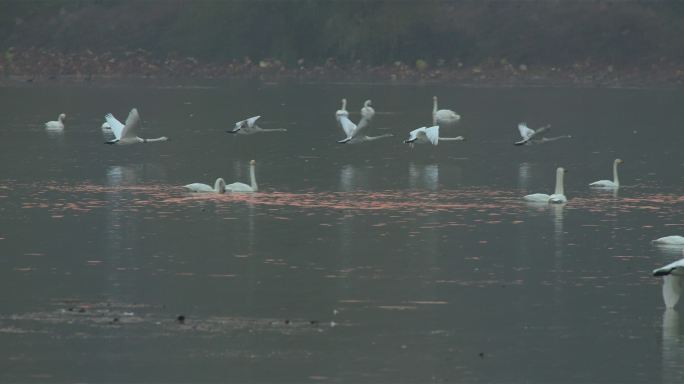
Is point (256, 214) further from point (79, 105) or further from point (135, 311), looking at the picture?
point (79, 105)

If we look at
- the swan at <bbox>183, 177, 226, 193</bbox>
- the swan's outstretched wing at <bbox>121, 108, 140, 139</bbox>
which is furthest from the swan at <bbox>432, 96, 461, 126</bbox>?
the swan at <bbox>183, 177, 226, 193</bbox>

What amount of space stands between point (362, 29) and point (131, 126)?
3565cm

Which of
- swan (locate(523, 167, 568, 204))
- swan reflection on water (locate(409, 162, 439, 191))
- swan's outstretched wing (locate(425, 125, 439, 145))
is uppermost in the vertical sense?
swan's outstretched wing (locate(425, 125, 439, 145))

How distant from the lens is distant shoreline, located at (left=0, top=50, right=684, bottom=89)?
6359cm

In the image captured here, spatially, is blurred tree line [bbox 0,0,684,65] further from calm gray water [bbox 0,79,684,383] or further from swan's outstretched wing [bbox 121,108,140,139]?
swan's outstretched wing [bbox 121,108,140,139]

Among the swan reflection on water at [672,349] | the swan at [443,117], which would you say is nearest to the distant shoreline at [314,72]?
the swan at [443,117]

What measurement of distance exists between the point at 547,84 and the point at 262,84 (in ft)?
33.7

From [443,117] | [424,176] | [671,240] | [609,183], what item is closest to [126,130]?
[424,176]

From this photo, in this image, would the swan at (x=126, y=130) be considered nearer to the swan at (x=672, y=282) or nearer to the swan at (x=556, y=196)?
the swan at (x=556, y=196)

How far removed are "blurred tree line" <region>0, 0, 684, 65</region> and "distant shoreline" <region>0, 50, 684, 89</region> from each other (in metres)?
0.54

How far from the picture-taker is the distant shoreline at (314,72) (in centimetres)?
6359

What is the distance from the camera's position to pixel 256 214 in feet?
85.5

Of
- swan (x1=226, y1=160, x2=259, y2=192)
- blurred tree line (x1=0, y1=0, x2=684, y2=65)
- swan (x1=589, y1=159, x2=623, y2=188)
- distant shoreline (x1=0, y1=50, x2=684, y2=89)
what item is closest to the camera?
swan (x1=226, y1=160, x2=259, y2=192)

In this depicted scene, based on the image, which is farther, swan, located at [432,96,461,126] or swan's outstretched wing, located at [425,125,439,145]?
swan, located at [432,96,461,126]
